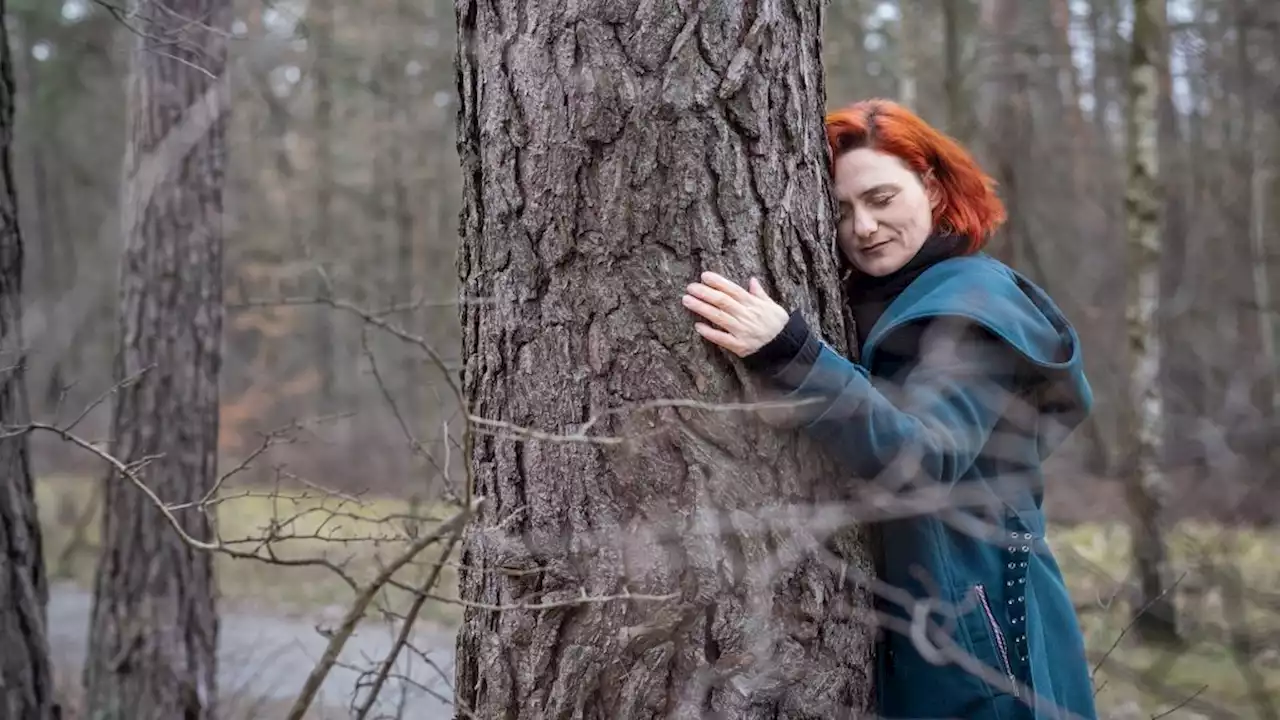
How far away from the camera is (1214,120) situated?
1303 centimetres

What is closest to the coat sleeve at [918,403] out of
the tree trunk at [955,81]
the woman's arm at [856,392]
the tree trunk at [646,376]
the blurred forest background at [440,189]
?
the woman's arm at [856,392]

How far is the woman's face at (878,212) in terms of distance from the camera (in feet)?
7.21

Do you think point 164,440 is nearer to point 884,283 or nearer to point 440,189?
point 884,283

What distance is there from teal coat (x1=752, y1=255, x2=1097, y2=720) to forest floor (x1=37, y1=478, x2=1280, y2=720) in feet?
1.91

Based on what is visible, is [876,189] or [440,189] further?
[440,189]

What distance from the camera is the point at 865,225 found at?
2.18 m

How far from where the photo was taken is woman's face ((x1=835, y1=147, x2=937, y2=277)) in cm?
220

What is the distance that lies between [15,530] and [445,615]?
13.1ft

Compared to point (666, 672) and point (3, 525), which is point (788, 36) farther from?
point (3, 525)

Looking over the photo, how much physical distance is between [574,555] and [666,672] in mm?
265

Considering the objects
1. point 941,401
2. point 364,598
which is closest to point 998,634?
point 941,401

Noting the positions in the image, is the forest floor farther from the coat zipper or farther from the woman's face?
the woman's face

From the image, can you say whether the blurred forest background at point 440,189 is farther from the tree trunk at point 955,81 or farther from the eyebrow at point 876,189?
the eyebrow at point 876,189

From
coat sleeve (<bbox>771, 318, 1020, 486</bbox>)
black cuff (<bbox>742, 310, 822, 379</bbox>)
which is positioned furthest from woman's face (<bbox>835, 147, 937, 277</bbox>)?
black cuff (<bbox>742, 310, 822, 379</bbox>)
